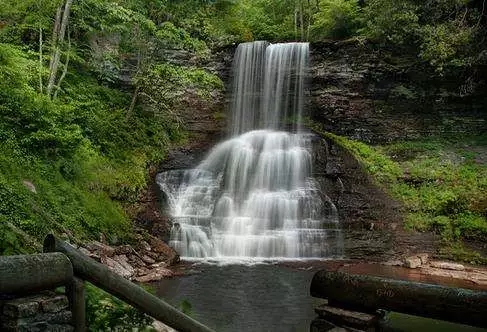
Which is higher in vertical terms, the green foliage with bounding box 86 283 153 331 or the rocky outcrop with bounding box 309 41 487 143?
the rocky outcrop with bounding box 309 41 487 143

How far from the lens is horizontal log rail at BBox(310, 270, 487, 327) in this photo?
3.40 m

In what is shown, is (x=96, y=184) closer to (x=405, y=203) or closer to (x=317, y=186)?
(x=317, y=186)

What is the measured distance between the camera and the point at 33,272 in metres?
3.51

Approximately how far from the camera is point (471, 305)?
3.38 meters

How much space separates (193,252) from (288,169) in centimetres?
602

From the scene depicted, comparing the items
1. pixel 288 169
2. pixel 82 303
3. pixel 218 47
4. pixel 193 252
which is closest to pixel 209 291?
pixel 193 252

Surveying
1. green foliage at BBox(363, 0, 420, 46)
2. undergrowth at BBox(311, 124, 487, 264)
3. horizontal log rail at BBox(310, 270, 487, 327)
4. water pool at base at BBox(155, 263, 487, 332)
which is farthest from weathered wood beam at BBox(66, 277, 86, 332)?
green foliage at BBox(363, 0, 420, 46)

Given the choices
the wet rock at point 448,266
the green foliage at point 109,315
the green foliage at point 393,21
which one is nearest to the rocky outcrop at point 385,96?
the green foliage at point 393,21

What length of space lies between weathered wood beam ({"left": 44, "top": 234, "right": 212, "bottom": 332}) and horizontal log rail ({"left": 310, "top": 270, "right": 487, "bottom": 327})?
1345 mm

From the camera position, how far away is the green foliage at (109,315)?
463 cm

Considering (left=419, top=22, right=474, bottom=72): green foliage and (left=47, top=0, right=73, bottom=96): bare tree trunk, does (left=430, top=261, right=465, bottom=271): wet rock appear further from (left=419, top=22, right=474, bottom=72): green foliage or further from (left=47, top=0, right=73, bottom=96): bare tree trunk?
(left=47, top=0, right=73, bottom=96): bare tree trunk

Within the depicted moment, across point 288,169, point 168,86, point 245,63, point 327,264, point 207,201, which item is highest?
point 245,63

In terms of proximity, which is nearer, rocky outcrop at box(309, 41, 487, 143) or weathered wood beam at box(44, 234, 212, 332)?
weathered wood beam at box(44, 234, 212, 332)

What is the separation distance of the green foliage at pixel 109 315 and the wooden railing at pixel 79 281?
0.52m
